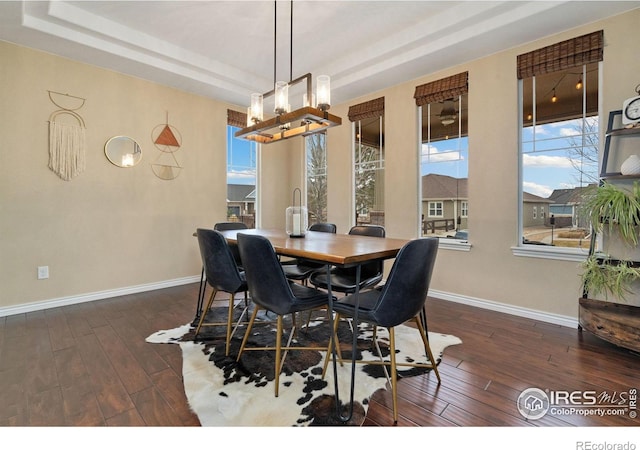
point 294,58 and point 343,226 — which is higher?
point 294,58

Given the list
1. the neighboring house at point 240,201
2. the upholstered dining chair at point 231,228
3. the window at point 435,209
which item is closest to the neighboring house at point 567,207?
the window at point 435,209

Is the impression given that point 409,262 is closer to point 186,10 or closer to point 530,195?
point 530,195

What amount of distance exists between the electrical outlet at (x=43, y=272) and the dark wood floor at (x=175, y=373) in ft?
1.27

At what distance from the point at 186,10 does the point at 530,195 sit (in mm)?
3777

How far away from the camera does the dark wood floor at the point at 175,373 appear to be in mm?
1537

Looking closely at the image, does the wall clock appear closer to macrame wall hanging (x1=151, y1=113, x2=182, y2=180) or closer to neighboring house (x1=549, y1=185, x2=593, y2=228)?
neighboring house (x1=549, y1=185, x2=593, y2=228)

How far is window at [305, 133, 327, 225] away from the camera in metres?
5.10

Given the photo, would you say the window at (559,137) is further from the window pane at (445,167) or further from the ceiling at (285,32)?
the window pane at (445,167)

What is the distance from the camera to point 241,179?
16.3 feet
